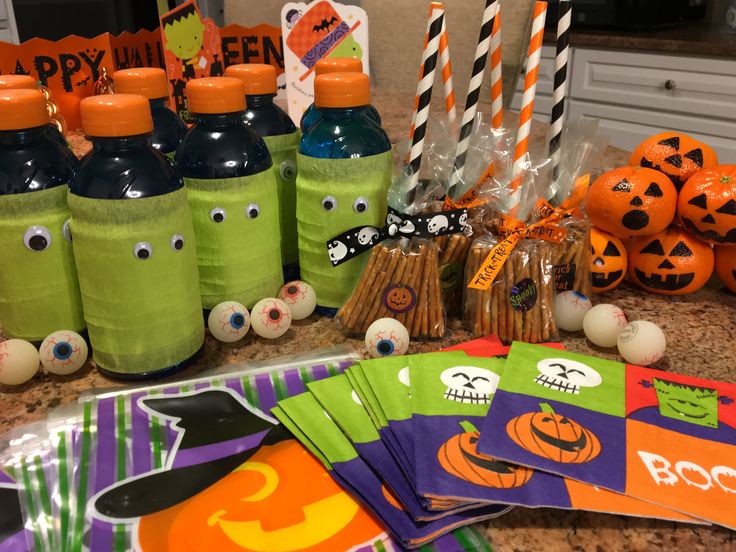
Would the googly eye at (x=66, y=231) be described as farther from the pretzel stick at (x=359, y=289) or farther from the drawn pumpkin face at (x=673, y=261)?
the drawn pumpkin face at (x=673, y=261)

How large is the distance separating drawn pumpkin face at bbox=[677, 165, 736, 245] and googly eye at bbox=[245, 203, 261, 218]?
0.58m

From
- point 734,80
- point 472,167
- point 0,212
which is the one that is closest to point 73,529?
point 0,212

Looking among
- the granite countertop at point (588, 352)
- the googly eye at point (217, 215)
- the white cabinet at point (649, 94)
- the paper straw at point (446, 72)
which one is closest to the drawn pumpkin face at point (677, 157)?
the granite countertop at point (588, 352)

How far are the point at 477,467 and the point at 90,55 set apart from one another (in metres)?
1.28

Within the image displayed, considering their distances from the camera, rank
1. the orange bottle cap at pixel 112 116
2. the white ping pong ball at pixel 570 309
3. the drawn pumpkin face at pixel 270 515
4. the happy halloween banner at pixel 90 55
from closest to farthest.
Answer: the drawn pumpkin face at pixel 270 515 → the orange bottle cap at pixel 112 116 → the white ping pong ball at pixel 570 309 → the happy halloween banner at pixel 90 55

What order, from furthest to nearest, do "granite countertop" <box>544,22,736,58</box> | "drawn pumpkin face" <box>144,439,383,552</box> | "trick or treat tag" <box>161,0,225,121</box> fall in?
1. "granite countertop" <box>544,22,736,58</box>
2. "trick or treat tag" <box>161,0,225,121</box>
3. "drawn pumpkin face" <box>144,439,383,552</box>

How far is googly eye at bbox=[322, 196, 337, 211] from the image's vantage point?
0.82m

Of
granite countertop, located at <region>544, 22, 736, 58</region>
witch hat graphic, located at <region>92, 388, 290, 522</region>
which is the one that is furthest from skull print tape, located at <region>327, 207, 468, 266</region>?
granite countertop, located at <region>544, 22, 736, 58</region>

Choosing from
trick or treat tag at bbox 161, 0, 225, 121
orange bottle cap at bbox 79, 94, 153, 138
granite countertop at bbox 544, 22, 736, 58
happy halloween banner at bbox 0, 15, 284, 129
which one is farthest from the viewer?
granite countertop at bbox 544, 22, 736, 58

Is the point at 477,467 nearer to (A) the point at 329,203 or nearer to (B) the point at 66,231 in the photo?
(A) the point at 329,203

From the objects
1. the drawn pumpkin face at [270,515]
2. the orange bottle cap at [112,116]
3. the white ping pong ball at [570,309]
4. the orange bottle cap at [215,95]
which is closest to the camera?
the drawn pumpkin face at [270,515]

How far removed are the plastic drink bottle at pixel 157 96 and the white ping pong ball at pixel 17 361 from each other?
0.29 metres

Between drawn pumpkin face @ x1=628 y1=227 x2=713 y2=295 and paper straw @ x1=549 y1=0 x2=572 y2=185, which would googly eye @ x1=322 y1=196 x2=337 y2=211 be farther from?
drawn pumpkin face @ x1=628 y1=227 x2=713 y2=295

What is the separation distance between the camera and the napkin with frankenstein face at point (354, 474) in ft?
1.76
